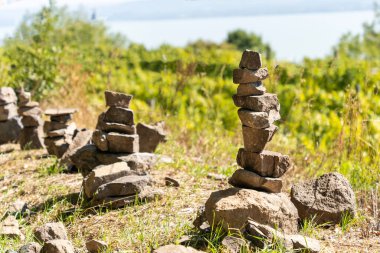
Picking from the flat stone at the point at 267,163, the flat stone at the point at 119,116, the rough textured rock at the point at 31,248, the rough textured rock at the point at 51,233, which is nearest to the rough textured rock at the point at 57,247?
the rough textured rock at the point at 31,248

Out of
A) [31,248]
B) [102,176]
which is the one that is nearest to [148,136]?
[102,176]

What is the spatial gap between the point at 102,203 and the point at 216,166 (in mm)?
1812

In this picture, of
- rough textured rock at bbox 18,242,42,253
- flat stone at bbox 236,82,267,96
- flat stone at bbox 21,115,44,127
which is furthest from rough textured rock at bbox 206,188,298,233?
flat stone at bbox 21,115,44,127

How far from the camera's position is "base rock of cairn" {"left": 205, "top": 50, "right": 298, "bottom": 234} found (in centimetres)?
430

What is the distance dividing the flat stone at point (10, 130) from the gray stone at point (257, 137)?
13.9ft

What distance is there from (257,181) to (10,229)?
200 cm

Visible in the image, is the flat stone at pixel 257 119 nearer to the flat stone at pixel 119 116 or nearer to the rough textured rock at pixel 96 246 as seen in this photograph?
the rough textured rock at pixel 96 246

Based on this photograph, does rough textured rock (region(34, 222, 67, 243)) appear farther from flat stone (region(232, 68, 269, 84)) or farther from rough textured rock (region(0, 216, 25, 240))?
flat stone (region(232, 68, 269, 84))

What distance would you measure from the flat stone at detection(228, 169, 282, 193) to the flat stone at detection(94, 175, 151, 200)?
→ 3.12 feet

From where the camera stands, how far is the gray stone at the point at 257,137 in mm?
4449

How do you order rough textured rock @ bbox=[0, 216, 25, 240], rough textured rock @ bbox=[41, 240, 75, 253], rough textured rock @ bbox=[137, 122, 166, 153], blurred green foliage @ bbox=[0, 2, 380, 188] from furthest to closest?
1. blurred green foliage @ bbox=[0, 2, 380, 188]
2. rough textured rock @ bbox=[137, 122, 166, 153]
3. rough textured rock @ bbox=[0, 216, 25, 240]
4. rough textured rock @ bbox=[41, 240, 75, 253]

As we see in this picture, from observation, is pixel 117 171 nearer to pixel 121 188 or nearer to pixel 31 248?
pixel 121 188

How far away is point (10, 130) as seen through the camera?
7746mm

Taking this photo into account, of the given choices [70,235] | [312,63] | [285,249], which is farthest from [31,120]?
[312,63]
